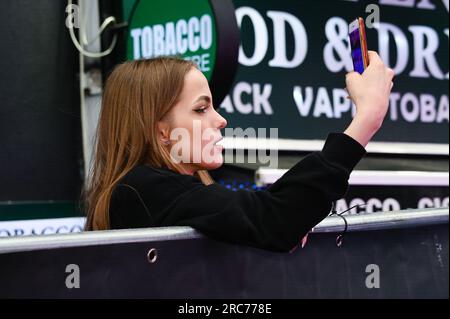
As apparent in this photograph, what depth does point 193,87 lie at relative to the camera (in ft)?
8.67

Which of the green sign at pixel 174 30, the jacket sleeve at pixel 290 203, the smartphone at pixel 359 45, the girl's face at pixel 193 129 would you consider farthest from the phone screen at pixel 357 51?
the green sign at pixel 174 30

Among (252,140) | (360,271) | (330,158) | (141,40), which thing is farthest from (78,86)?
(330,158)

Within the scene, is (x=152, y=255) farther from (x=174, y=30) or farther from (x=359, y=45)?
(x=174, y=30)

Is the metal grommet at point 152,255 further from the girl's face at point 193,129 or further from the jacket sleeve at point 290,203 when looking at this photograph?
the girl's face at point 193,129

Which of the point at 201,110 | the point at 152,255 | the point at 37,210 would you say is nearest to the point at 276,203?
the point at 152,255

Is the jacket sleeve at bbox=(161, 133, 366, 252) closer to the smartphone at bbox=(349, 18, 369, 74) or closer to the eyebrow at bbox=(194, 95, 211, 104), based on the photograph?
the smartphone at bbox=(349, 18, 369, 74)

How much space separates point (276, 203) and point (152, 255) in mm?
348

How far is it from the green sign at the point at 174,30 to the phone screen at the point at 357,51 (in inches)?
103

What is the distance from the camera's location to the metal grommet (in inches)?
91.4

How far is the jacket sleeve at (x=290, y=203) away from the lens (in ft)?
7.43

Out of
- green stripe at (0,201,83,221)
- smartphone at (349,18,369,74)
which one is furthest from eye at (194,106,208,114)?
green stripe at (0,201,83,221)

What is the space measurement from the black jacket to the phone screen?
0.23 meters

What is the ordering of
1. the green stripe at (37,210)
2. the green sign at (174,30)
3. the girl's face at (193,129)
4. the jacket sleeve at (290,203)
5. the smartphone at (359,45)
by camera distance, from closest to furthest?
the jacket sleeve at (290,203) < the smartphone at (359,45) < the girl's face at (193,129) < the green sign at (174,30) < the green stripe at (37,210)

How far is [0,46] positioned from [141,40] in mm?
837
